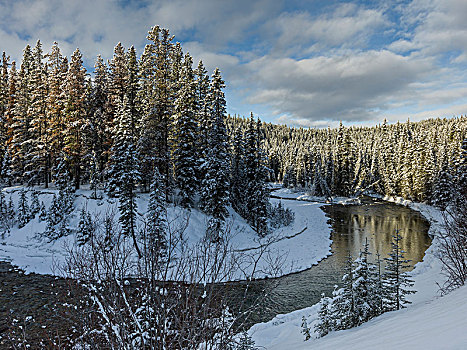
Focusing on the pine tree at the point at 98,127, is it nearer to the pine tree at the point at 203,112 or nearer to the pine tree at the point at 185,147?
the pine tree at the point at 185,147

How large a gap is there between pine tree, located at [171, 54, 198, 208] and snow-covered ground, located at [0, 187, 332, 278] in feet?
7.87

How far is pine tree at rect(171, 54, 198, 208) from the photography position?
27359 millimetres

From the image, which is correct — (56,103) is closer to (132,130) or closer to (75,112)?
(75,112)

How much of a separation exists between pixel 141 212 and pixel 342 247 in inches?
812

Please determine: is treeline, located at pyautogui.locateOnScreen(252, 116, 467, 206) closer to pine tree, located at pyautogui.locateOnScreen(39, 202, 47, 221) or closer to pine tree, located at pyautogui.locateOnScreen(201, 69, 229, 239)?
pine tree, located at pyautogui.locateOnScreen(201, 69, 229, 239)

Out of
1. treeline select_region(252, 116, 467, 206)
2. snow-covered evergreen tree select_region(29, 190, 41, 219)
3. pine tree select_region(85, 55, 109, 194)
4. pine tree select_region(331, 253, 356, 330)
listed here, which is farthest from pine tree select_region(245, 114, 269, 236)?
treeline select_region(252, 116, 467, 206)

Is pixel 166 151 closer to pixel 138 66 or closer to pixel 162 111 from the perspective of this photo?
pixel 162 111

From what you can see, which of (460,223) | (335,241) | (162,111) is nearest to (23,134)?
(162,111)

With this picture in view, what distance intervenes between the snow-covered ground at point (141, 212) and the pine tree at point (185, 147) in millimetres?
2399

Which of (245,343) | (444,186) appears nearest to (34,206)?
(245,343)

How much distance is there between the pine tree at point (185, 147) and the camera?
27359 mm

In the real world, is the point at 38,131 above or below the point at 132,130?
above

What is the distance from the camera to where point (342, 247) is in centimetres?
2770

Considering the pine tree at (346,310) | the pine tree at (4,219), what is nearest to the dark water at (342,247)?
the pine tree at (346,310)
